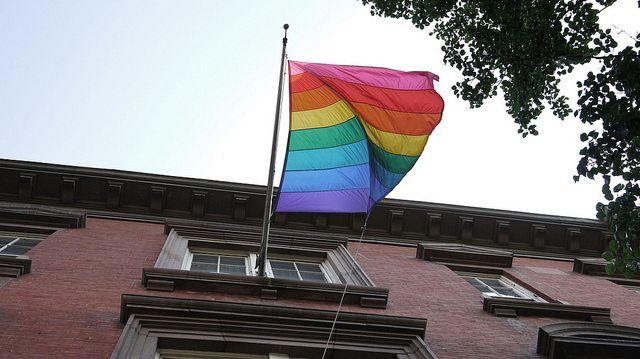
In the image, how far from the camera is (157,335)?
7.17 m

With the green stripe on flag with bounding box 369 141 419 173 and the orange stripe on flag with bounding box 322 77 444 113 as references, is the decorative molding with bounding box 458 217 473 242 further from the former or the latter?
the green stripe on flag with bounding box 369 141 419 173

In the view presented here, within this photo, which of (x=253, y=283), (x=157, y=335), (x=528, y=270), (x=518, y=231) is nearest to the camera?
(x=157, y=335)

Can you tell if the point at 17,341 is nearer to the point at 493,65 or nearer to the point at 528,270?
the point at 493,65

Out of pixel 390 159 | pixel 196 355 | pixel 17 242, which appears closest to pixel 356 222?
pixel 390 159

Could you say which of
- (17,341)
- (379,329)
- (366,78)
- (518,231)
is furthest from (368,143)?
(518,231)

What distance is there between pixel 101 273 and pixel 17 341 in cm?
299

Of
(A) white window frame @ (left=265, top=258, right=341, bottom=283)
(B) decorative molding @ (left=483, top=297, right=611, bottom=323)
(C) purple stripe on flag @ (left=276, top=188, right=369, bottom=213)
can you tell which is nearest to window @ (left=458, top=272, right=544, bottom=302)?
(B) decorative molding @ (left=483, top=297, right=611, bottom=323)

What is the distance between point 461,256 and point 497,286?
112 cm

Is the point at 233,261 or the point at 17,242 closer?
the point at 17,242

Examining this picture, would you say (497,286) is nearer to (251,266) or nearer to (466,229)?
(466,229)

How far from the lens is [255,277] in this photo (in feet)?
31.8

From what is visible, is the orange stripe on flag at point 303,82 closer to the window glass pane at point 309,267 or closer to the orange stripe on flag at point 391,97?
the orange stripe on flag at point 391,97

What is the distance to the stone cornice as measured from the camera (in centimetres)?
1395

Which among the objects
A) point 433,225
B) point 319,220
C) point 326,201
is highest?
point 326,201
